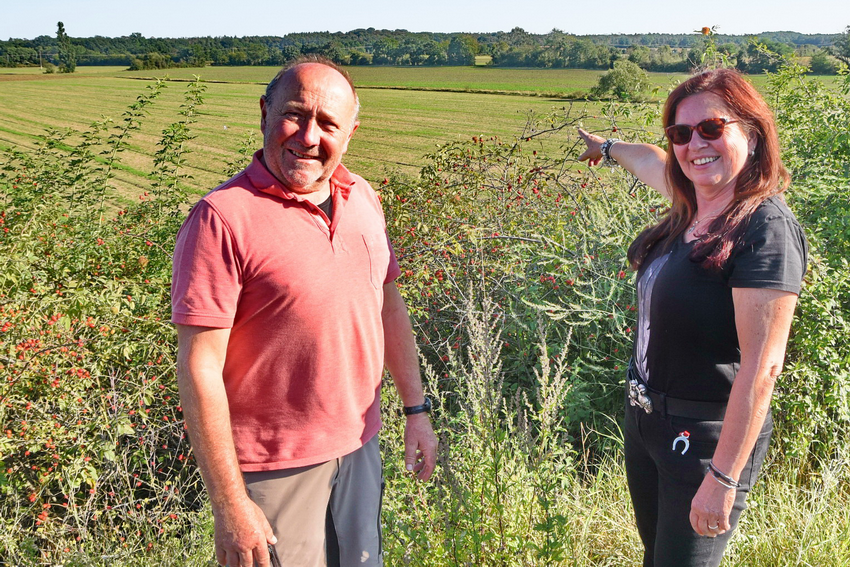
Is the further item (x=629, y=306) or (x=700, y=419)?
(x=629, y=306)

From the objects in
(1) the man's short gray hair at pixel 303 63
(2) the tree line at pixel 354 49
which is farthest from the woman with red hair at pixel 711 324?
(2) the tree line at pixel 354 49

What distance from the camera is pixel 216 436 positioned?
1.58 meters

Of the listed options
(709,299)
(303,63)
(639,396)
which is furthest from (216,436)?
(709,299)

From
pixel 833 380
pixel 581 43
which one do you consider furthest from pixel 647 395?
pixel 581 43

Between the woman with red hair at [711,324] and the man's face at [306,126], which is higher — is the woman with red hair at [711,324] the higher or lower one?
the lower one

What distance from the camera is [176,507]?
3.34 m

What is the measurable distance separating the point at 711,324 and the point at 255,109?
116ft

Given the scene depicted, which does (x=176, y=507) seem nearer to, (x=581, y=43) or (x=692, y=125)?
(x=692, y=125)

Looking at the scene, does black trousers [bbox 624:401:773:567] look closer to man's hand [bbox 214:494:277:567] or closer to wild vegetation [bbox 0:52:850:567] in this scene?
wild vegetation [bbox 0:52:850:567]

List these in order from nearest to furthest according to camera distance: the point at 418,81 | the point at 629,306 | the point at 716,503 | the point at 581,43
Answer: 1. the point at 716,503
2. the point at 629,306
3. the point at 581,43
4. the point at 418,81

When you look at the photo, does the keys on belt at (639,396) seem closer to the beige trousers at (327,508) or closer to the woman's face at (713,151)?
the woman's face at (713,151)

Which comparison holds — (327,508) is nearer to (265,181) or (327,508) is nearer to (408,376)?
(408,376)

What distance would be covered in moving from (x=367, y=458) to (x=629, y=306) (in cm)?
243

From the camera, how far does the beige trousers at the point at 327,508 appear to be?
1.75m
